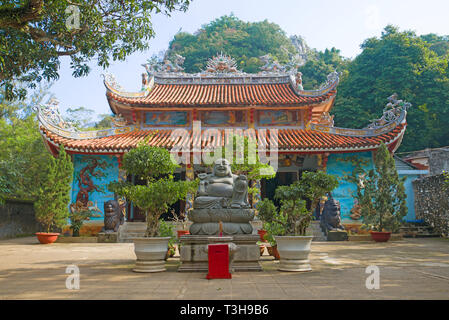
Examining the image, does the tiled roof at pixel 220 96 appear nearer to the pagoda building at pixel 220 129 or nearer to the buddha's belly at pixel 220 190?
the pagoda building at pixel 220 129

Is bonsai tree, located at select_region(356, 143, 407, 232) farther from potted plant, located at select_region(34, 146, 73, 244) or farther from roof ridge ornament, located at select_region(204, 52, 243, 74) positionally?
potted plant, located at select_region(34, 146, 73, 244)

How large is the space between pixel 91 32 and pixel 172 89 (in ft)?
36.0

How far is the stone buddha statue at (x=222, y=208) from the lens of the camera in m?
6.34

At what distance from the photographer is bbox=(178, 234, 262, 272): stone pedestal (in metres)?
6.05

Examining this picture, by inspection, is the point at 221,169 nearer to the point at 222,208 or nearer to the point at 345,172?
the point at 222,208

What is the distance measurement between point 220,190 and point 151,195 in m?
1.31

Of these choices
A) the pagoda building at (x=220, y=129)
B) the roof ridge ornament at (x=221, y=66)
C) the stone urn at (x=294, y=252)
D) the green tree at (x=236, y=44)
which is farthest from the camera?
the green tree at (x=236, y=44)

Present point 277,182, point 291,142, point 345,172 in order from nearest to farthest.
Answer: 1. point 291,142
2. point 345,172
3. point 277,182

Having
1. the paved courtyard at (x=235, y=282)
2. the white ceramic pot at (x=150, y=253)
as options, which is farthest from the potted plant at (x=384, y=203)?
the white ceramic pot at (x=150, y=253)

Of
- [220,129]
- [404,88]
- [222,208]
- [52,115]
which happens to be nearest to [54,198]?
[52,115]

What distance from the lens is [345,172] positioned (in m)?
14.7

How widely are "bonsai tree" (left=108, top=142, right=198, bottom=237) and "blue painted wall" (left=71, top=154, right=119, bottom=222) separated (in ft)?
27.0

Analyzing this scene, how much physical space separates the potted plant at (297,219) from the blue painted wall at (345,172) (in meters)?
8.36
